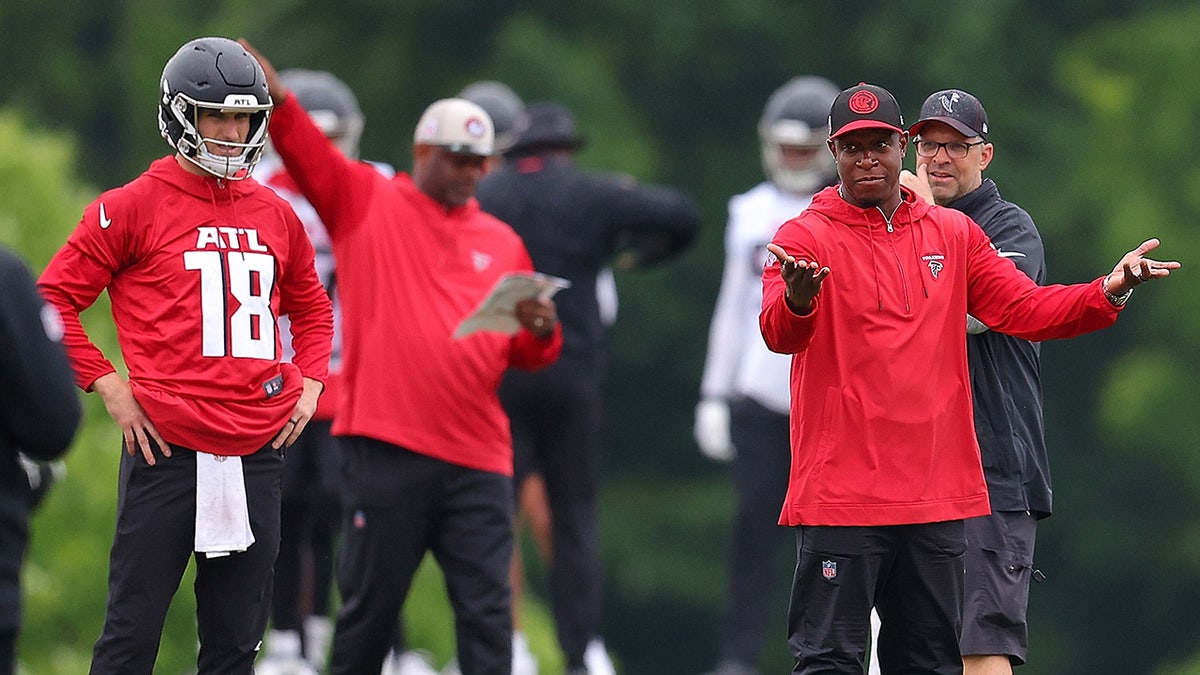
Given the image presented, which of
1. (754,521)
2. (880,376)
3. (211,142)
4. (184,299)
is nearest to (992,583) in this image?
(880,376)

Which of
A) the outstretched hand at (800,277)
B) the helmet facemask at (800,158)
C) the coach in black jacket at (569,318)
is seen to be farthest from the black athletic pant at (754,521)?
the outstretched hand at (800,277)

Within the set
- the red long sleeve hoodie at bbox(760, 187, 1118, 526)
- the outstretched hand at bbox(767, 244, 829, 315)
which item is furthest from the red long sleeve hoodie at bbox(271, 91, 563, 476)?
the outstretched hand at bbox(767, 244, 829, 315)

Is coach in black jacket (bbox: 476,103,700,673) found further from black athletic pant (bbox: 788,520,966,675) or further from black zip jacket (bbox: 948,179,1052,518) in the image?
black athletic pant (bbox: 788,520,966,675)

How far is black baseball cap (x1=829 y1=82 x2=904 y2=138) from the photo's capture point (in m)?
6.14

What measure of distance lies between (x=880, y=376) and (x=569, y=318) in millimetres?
3554

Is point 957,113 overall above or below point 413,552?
above

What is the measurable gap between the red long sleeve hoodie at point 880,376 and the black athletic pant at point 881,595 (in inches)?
2.9

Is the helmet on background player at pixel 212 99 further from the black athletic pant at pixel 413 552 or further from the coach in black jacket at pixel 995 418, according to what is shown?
the coach in black jacket at pixel 995 418

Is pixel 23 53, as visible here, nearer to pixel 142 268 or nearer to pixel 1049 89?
pixel 1049 89

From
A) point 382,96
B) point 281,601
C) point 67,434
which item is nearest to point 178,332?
point 67,434

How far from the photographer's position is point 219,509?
6371mm

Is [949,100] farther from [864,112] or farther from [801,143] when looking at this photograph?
[801,143]

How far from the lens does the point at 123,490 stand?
6.45 metres

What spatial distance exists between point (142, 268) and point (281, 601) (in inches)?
125
